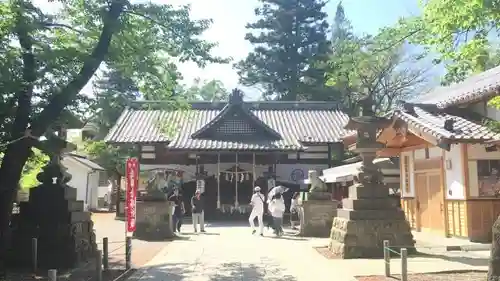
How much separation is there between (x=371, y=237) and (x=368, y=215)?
0.55 m

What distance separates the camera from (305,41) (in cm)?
4200

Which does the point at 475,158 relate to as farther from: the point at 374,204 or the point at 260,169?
the point at 260,169

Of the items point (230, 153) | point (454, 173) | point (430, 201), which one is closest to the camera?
point (454, 173)

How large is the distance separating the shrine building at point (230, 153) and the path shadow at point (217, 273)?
1428cm

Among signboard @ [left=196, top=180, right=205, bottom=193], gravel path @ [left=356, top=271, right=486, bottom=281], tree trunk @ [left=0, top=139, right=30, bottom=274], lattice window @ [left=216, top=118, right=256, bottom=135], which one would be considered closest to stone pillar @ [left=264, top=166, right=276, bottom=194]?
lattice window @ [left=216, top=118, right=256, bottom=135]

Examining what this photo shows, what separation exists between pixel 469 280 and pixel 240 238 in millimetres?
9318

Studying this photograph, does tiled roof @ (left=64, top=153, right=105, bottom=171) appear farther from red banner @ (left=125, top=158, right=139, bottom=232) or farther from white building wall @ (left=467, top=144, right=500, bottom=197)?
white building wall @ (left=467, top=144, right=500, bottom=197)

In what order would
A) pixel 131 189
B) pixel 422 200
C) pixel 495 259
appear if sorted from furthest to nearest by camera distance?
pixel 422 200, pixel 131 189, pixel 495 259

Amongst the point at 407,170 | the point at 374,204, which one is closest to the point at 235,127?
the point at 407,170

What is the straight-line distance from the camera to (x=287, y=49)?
42.6 m

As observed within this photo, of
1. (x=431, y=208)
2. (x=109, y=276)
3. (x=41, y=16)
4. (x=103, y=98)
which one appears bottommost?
(x=109, y=276)

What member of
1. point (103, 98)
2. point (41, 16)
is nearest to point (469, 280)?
point (103, 98)

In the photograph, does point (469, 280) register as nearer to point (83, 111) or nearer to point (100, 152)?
point (83, 111)

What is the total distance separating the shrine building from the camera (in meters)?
25.5
